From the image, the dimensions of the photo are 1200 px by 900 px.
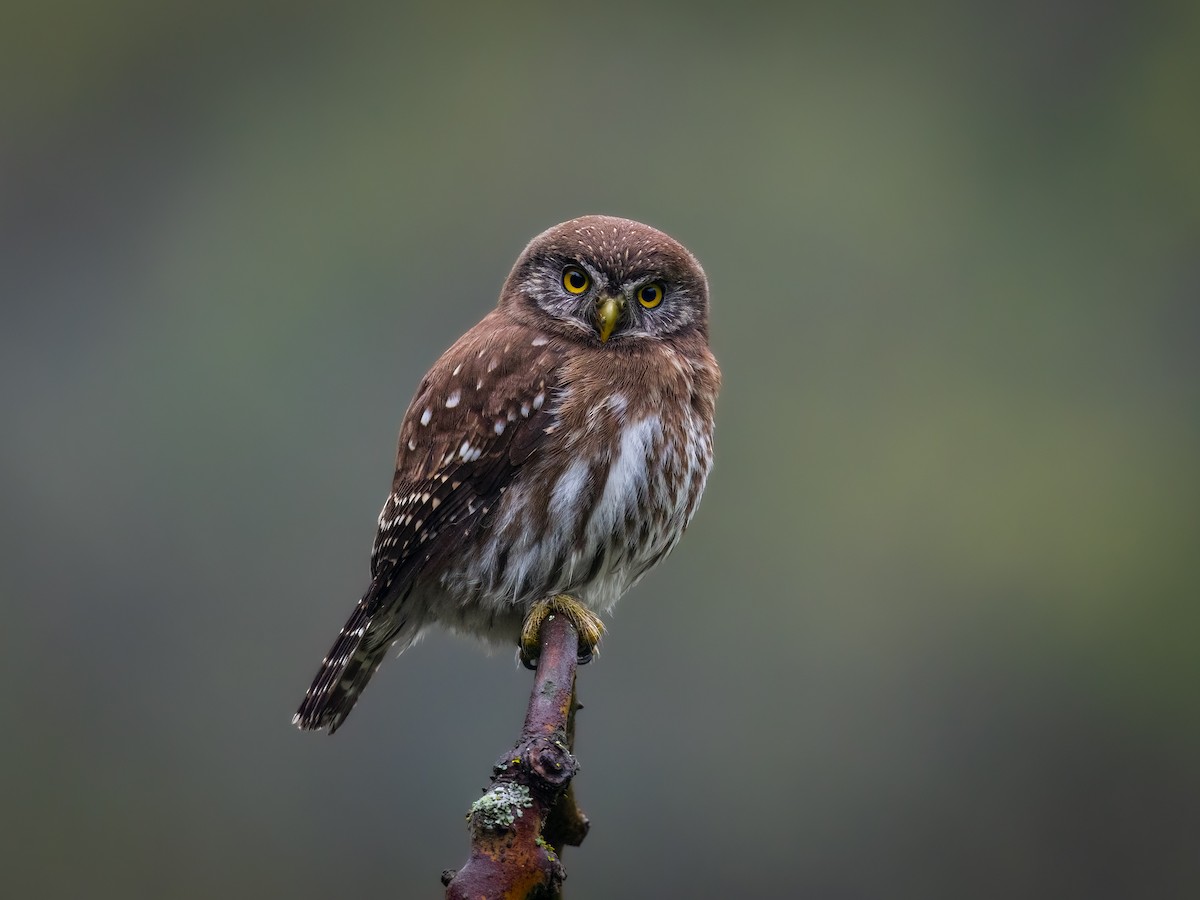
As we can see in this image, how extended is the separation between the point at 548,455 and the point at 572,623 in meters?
0.52

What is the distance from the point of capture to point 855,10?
1595cm

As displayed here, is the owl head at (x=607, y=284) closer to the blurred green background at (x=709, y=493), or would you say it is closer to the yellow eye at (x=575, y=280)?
the yellow eye at (x=575, y=280)

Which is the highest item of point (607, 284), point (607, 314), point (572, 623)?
point (607, 284)

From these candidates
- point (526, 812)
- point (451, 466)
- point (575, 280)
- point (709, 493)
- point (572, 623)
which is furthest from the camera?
point (709, 493)

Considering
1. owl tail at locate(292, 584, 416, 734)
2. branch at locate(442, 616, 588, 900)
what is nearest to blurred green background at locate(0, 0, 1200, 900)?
owl tail at locate(292, 584, 416, 734)

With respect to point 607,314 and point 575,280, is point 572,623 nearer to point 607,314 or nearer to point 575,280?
point 607,314

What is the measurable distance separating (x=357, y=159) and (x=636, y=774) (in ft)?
23.1

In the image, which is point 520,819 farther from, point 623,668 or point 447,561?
point 623,668

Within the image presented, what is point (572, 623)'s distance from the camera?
2.79 metres

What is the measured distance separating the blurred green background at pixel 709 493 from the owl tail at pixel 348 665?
2.87m

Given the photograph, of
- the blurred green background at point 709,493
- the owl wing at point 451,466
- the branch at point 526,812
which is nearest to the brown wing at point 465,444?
the owl wing at point 451,466

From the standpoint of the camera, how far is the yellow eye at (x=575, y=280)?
3314mm

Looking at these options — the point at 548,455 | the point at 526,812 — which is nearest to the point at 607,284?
the point at 548,455

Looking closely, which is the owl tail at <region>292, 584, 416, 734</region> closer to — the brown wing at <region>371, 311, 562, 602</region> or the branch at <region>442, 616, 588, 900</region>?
the brown wing at <region>371, 311, 562, 602</region>
